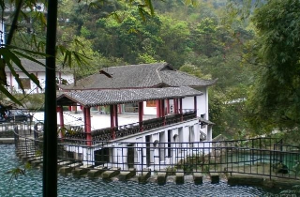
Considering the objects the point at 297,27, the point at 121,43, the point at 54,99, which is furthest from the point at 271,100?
the point at 121,43

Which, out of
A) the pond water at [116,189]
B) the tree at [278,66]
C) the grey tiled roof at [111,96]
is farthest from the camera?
the grey tiled roof at [111,96]

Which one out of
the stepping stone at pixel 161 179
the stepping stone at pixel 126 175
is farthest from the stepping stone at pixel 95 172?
the stepping stone at pixel 161 179

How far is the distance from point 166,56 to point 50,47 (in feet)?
99.8

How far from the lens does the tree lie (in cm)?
506

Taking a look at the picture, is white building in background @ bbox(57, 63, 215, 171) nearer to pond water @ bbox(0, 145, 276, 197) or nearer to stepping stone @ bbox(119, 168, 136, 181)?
stepping stone @ bbox(119, 168, 136, 181)

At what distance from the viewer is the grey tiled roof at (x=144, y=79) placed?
1845 centimetres

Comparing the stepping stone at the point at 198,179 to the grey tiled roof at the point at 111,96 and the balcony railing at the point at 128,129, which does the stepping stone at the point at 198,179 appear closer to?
the balcony railing at the point at 128,129

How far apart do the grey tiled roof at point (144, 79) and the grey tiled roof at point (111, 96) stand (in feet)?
10.3

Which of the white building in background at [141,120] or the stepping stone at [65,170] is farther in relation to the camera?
the white building in background at [141,120]

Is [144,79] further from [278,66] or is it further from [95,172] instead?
[278,66]

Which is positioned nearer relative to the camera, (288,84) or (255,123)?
(288,84)

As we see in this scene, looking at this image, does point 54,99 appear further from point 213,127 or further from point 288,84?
point 213,127

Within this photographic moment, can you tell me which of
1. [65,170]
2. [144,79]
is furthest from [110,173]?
[144,79]

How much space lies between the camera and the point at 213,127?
71.6 ft
